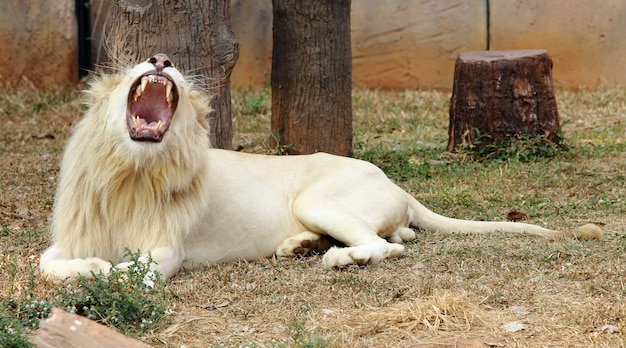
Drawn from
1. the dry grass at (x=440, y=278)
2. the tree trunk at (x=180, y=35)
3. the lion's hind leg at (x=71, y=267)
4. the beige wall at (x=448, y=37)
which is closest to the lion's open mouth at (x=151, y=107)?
the lion's hind leg at (x=71, y=267)

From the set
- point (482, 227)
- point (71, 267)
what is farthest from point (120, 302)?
point (482, 227)

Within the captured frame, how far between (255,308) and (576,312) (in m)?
1.39

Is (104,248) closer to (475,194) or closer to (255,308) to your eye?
(255,308)

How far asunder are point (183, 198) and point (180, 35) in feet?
5.59

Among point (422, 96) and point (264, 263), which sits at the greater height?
point (422, 96)

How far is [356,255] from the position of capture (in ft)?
16.5

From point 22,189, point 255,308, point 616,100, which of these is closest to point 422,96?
point 616,100

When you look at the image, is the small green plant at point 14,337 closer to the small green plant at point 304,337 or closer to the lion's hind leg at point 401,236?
the small green plant at point 304,337

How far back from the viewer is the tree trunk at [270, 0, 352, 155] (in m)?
7.76

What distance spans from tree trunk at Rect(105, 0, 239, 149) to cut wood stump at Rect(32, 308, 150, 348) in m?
3.32

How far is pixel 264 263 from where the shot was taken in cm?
523

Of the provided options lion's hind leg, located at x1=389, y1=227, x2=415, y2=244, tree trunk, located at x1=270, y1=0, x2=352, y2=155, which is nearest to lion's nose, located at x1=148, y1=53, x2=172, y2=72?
lion's hind leg, located at x1=389, y1=227, x2=415, y2=244

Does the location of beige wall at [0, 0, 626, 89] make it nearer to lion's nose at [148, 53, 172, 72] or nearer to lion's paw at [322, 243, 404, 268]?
lion's paw at [322, 243, 404, 268]

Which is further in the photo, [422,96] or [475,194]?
[422,96]
